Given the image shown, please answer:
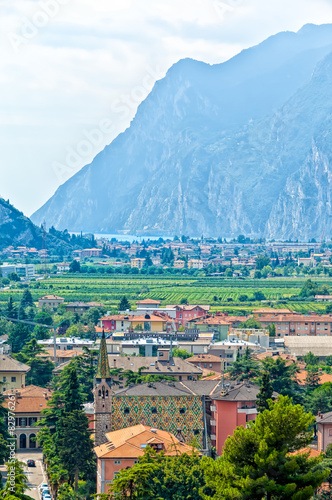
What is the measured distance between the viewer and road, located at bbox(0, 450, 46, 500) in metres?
41.0

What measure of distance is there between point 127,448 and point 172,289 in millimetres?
103881

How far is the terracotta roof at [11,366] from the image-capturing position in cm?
6088

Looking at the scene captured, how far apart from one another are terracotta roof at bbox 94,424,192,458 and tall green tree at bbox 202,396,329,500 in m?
9.89

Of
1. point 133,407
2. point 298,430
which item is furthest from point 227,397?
point 298,430

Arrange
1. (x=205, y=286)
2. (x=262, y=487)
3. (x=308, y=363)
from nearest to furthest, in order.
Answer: (x=262, y=487) → (x=308, y=363) → (x=205, y=286)

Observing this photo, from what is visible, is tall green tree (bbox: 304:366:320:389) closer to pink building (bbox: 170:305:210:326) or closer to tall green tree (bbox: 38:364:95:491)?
tall green tree (bbox: 38:364:95:491)

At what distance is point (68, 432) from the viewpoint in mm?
41531

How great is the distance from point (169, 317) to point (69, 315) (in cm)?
1025

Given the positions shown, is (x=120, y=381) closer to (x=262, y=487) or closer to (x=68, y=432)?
(x=68, y=432)

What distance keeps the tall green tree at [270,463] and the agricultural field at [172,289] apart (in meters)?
83.9

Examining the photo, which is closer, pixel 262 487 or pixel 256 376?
pixel 262 487

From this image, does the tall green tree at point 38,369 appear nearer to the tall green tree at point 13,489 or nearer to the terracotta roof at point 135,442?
the terracotta roof at point 135,442

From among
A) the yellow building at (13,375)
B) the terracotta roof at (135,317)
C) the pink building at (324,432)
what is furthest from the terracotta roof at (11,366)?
the terracotta roof at (135,317)

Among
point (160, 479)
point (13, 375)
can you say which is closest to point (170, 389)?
point (160, 479)
